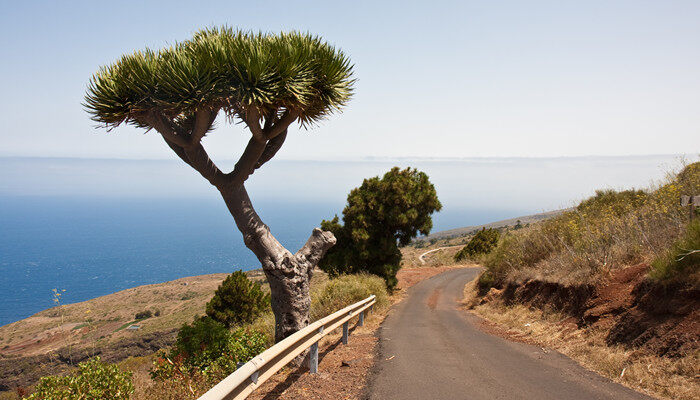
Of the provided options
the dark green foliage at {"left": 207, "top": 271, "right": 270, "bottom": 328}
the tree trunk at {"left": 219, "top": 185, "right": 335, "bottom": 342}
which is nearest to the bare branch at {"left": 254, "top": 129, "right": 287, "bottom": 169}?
the tree trunk at {"left": 219, "top": 185, "right": 335, "bottom": 342}

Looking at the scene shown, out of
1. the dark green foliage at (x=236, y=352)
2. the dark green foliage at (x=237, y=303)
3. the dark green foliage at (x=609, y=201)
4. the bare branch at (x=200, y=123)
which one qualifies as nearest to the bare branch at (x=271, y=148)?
the bare branch at (x=200, y=123)

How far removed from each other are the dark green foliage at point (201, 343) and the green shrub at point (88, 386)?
6.68 ft

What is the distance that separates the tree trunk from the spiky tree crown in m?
2.07

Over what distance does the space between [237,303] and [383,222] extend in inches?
374

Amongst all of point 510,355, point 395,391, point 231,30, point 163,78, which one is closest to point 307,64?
point 231,30

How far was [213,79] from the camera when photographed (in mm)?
7875

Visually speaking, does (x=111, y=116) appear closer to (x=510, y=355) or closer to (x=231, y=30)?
(x=231, y=30)

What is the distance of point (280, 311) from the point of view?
29.3ft

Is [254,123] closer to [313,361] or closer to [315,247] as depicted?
[315,247]

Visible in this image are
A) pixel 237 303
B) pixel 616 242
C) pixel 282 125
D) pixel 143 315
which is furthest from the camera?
pixel 143 315

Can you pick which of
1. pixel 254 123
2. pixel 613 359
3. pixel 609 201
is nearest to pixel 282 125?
pixel 254 123

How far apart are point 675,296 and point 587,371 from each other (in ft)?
6.77

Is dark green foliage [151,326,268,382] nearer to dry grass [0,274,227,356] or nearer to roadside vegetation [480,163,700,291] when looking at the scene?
roadside vegetation [480,163,700,291]

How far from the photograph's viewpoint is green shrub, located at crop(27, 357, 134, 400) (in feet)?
17.8
